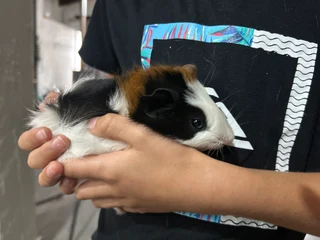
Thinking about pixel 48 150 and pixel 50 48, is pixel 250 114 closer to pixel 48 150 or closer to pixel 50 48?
pixel 48 150

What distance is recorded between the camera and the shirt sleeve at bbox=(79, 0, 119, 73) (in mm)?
776

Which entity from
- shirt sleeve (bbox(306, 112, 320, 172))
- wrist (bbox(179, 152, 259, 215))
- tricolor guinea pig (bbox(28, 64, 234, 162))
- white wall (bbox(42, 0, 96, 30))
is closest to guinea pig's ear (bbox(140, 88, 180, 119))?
tricolor guinea pig (bbox(28, 64, 234, 162))

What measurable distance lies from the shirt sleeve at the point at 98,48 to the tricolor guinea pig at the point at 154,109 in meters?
0.21

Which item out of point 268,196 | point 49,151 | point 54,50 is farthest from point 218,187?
point 54,50

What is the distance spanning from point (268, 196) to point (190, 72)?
0.79 feet

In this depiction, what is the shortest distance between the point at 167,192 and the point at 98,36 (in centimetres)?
45

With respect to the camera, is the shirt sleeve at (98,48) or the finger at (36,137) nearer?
the finger at (36,137)

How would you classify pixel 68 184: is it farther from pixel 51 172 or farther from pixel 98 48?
pixel 98 48

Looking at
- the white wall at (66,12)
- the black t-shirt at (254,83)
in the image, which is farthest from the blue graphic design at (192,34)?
the white wall at (66,12)

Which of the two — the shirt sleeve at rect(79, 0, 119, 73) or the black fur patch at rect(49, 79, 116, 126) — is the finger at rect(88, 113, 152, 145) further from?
the shirt sleeve at rect(79, 0, 119, 73)

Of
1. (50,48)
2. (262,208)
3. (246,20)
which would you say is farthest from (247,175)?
(50,48)

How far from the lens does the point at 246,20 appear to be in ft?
1.93

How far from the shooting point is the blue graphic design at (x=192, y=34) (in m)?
0.58

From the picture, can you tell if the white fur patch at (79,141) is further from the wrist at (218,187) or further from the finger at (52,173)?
the wrist at (218,187)
